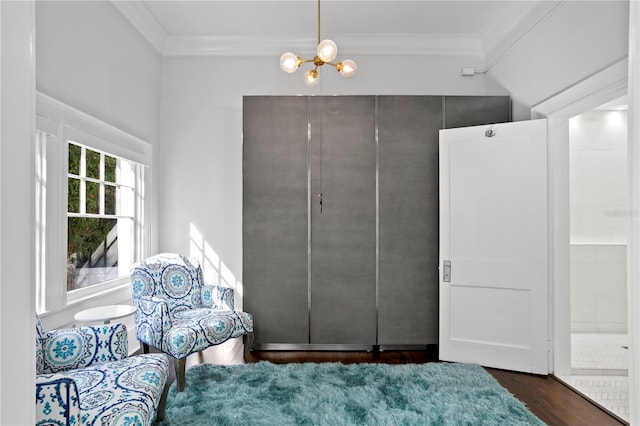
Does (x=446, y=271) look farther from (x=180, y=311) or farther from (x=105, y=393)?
(x=105, y=393)

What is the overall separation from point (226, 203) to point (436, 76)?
2.57m

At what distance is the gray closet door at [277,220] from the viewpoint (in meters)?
3.80

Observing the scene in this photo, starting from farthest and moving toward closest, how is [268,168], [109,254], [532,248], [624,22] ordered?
[268,168] → [109,254] → [532,248] → [624,22]

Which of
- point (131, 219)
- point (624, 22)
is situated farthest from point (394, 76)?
point (131, 219)

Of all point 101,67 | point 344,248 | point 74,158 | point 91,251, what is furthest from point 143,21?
point 344,248

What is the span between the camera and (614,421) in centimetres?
245

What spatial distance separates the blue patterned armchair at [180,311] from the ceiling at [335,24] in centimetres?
218

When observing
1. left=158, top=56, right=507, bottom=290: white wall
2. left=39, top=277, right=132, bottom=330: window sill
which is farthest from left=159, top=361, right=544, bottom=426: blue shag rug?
left=158, top=56, right=507, bottom=290: white wall

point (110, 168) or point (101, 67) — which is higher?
point (101, 67)

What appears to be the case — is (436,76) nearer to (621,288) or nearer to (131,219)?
(621,288)

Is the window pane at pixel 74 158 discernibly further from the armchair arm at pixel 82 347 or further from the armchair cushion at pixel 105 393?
the armchair cushion at pixel 105 393

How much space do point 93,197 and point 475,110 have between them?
11.1 ft

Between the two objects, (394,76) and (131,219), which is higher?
(394,76)

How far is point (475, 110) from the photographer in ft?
12.6
